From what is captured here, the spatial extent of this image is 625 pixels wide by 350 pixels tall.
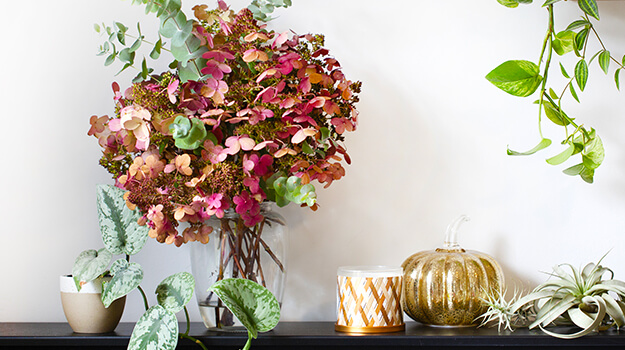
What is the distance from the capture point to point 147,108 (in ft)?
2.96

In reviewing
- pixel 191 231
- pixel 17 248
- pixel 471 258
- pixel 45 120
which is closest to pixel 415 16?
pixel 471 258

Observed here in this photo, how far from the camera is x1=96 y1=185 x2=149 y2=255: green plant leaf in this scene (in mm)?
964

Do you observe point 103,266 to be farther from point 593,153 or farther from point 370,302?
point 593,153

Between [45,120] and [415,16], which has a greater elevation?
[415,16]

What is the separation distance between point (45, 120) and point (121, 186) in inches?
12.7

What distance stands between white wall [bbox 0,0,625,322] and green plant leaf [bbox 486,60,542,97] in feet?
0.46

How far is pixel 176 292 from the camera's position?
932mm

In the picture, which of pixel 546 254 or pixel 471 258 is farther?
pixel 546 254

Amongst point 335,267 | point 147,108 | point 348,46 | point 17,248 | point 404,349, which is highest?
point 348,46

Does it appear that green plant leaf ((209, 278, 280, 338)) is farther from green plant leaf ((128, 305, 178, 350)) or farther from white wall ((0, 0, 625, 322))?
white wall ((0, 0, 625, 322))

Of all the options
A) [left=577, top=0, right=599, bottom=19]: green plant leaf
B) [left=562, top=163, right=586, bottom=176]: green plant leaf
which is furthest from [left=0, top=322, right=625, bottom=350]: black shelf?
[left=577, top=0, right=599, bottom=19]: green plant leaf

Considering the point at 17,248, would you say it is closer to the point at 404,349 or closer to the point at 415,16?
the point at 404,349

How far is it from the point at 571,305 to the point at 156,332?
2.28ft

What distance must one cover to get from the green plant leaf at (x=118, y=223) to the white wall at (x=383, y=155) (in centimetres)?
18
